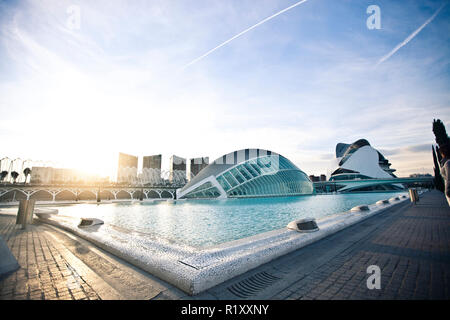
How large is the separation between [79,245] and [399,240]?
8901mm

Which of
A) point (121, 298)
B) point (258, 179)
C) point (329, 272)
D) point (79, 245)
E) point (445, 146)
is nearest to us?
point (121, 298)

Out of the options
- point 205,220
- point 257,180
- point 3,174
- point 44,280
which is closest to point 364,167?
point 257,180

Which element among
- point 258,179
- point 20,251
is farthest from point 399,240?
point 258,179

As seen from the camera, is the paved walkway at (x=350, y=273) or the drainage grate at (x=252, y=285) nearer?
the paved walkway at (x=350, y=273)

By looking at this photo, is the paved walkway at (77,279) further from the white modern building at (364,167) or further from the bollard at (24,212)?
the white modern building at (364,167)

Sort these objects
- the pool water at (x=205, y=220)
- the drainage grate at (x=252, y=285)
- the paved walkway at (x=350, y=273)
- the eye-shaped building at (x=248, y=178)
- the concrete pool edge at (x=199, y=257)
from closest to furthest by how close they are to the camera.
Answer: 1. the paved walkway at (x=350, y=273)
2. the drainage grate at (x=252, y=285)
3. the concrete pool edge at (x=199, y=257)
4. the pool water at (x=205, y=220)
5. the eye-shaped building at (x=248, y=178)

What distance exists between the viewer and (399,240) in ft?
18.0

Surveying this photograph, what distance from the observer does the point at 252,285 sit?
3.11 meters

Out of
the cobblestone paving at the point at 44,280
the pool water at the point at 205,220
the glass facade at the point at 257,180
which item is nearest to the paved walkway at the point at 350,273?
the cobblestone paving at the point at 44,280

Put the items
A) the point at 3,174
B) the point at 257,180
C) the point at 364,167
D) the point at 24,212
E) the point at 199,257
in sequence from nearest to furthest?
the point at 199,257, the point at 24,212, the point at 257,180, the point at 3,174, the point at 364,167

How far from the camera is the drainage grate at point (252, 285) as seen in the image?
2873 millimetres

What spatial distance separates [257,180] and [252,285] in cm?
3923

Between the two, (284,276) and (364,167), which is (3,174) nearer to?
(284,276)
